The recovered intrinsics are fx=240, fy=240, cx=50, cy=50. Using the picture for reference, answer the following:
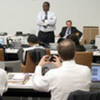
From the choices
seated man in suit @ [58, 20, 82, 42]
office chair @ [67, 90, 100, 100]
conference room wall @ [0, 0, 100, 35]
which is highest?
conference room wall @ [0, 0, 100, 35]

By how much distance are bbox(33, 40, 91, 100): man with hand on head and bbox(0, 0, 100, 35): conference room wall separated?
22.8ft

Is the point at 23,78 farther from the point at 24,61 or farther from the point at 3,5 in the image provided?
the point at 3,5

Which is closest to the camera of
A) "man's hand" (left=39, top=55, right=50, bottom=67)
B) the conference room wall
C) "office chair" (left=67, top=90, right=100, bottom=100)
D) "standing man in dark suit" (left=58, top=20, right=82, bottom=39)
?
"office chair" (left=67, top=90, right=100, bottom=100)

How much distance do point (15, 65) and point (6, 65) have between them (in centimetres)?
14

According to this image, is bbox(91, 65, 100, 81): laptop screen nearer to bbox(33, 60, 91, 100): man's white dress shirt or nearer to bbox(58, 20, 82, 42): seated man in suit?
bbox(33, 60, 91, 100): man's white dress shirt

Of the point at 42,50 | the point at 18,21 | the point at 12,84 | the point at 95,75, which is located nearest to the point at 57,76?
the point at 12,84

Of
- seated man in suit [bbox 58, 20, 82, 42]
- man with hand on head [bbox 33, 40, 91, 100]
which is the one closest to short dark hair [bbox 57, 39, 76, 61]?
man with hand on head [bbox 33, 40, 91, 100]

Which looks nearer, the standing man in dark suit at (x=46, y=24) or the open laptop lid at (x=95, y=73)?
the open laptop lid at (x=95, y=73)

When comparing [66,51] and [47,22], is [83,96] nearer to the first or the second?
[66,51]

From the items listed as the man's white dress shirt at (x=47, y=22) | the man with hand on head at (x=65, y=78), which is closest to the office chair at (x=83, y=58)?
the man with hand on head at (x=65, y=78)

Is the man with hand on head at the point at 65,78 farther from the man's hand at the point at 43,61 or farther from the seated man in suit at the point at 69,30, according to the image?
the seated man in suit at the point at 69,30

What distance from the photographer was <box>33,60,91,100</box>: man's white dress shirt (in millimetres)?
2213

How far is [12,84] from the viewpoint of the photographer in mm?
2834

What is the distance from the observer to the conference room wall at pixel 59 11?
9.08 metres
